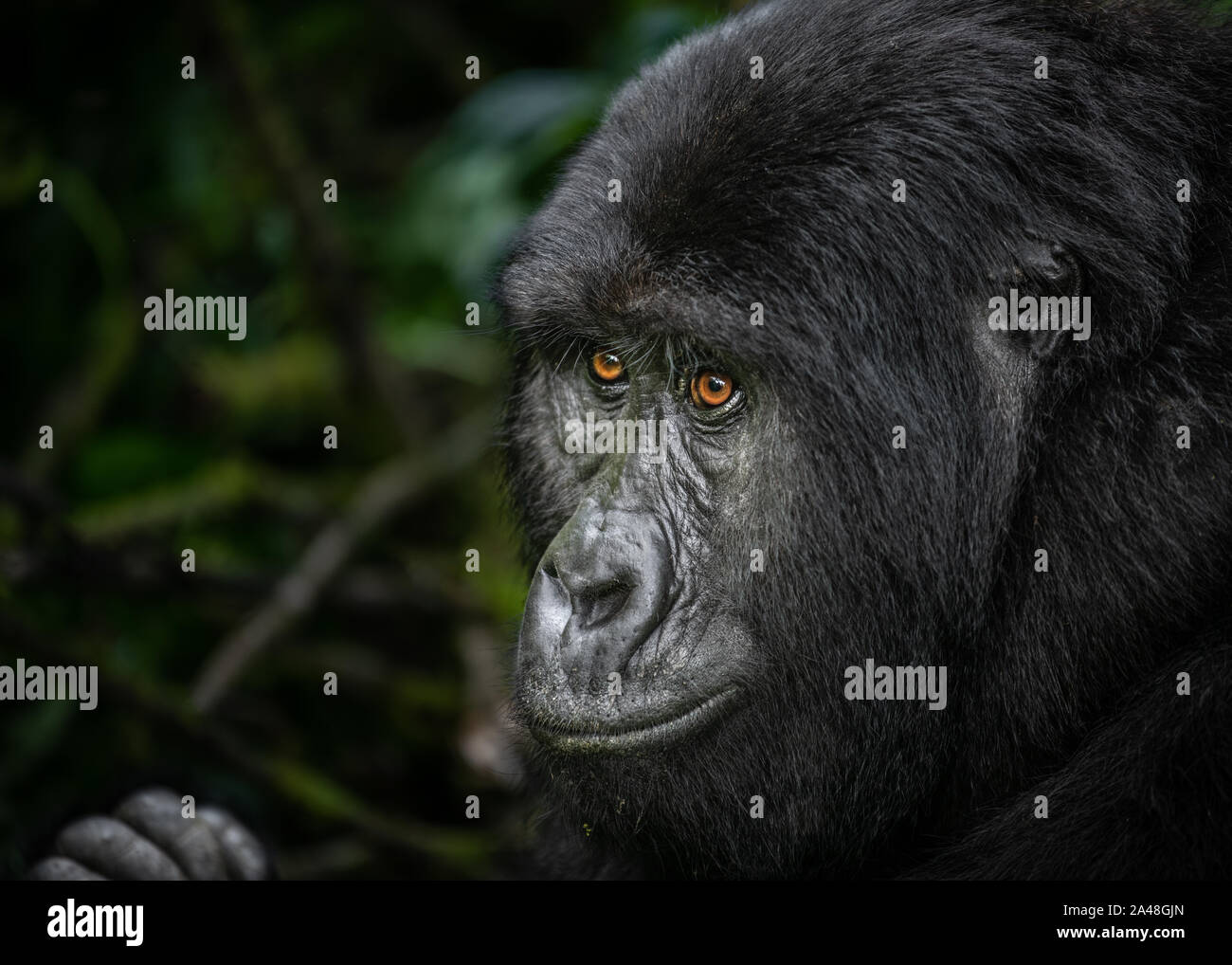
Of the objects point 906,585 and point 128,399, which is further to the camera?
point 128,399

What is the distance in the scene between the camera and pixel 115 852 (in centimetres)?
358

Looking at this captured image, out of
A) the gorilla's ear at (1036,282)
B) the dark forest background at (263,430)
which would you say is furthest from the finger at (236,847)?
the gorilla's ear at (1036,282)

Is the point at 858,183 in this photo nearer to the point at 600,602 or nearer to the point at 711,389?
the point at 711,389

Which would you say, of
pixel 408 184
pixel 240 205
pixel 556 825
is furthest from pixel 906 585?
pixel 240 205

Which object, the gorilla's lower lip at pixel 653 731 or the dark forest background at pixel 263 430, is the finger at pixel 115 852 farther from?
the gorilla's lower lip at pixel 653 731

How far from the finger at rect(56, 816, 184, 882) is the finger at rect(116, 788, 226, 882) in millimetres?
35

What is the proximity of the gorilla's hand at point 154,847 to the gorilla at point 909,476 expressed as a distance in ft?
4.28

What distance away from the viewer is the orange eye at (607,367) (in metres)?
3.28

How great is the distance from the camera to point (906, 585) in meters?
2.85

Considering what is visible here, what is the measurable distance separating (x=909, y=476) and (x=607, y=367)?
90 cm

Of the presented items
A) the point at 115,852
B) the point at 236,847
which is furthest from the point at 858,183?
the point at 115,852
